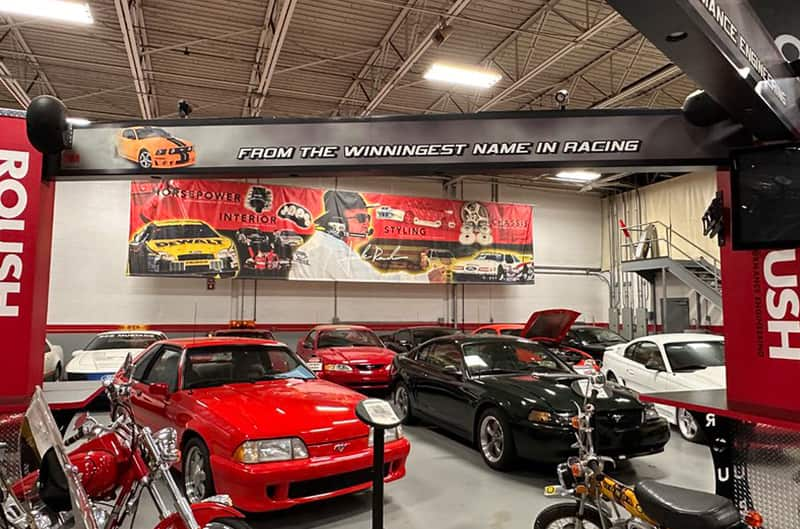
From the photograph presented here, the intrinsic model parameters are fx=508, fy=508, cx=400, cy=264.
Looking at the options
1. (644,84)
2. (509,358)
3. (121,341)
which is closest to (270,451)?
(509,358)

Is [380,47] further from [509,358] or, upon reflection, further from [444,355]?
[509,358]

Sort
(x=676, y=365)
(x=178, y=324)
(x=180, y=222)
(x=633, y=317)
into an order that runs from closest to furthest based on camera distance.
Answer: (x=676, y=365)
(x=180, y=222)
(x=178, y=324)
(x=633, y=317)

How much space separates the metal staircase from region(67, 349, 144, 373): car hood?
10694mm

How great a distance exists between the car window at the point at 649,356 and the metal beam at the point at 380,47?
221 inches

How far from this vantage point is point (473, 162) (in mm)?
3254

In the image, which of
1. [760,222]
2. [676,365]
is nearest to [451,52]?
[676,365]

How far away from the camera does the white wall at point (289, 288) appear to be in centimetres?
1112

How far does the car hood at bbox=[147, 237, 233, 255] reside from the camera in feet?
35.2

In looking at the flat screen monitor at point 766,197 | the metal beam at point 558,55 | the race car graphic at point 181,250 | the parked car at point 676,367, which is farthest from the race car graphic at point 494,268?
the flat screen monitor at point 766,197

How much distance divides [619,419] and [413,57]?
236 inches

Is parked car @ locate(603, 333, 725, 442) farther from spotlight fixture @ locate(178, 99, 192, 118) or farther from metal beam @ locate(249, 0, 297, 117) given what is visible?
metal beam @ locate(249, 0, 297, 117)

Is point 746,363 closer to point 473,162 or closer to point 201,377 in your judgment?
point 473,162

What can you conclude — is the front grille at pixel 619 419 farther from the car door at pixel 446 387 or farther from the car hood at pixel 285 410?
the car hood at pixel 285 410

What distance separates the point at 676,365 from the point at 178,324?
9.99m
